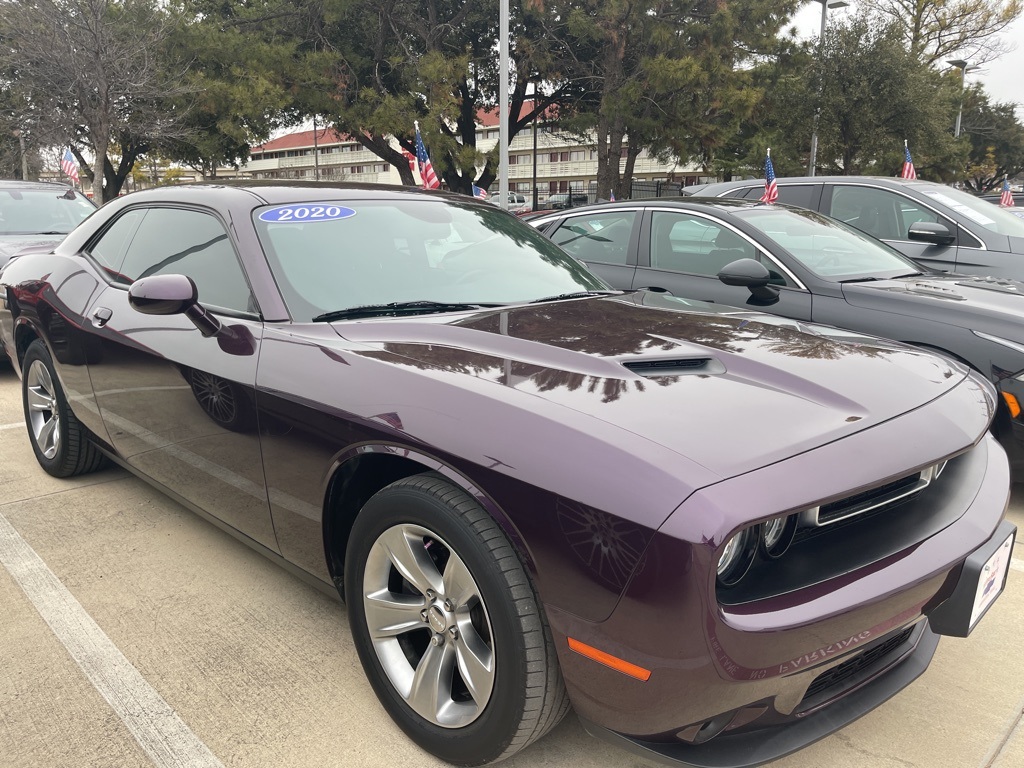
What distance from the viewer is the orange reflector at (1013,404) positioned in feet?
11.5

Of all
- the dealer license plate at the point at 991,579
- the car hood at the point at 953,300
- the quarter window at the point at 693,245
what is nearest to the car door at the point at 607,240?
the quarter window at the point at 693,245

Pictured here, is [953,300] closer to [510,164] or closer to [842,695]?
[842,695]

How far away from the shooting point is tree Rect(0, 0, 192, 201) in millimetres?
19391

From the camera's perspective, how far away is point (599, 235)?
18.3 ft

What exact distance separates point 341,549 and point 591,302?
4.28 feet

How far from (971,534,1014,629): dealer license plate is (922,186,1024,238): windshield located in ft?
16.4

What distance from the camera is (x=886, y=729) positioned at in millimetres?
2121

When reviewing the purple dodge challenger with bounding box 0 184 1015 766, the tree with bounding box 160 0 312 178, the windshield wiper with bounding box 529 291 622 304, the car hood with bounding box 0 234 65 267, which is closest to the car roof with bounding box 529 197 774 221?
the windshield wiper with bounding box 529 291 622 304

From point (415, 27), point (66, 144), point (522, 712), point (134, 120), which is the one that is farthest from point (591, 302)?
point (134, 120)

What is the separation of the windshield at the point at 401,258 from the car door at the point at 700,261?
Answer: 5.71ft

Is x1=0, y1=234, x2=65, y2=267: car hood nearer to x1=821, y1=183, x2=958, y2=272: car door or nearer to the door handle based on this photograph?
the door handle

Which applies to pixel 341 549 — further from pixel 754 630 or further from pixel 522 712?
pixel 754 630

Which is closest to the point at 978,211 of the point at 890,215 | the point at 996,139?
the point at 890,215

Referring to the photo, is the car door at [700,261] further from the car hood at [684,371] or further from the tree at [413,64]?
the tree at [413,64]
